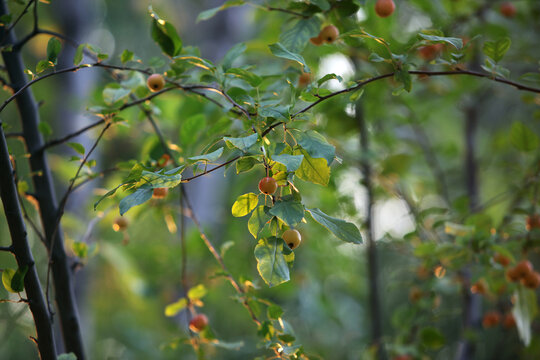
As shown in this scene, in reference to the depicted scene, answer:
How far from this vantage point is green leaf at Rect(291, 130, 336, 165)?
41 cm

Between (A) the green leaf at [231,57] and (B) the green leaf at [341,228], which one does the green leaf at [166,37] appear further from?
(B) the green leaf at [341,228]

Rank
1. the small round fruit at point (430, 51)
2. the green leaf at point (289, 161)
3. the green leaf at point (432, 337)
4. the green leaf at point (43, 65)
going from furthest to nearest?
the small round fruit at point (430, 51) → the green leaf at point (432, 337) → the green leaf at point (43, 65) → the green leaf at point (289, 161)

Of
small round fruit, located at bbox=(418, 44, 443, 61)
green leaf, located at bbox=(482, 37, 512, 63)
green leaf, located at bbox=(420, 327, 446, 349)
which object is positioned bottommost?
green leaf, located at bbox=(420, 327, 446, 349)

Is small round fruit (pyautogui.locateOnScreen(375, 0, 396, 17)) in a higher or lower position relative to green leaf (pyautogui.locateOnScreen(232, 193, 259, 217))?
higher

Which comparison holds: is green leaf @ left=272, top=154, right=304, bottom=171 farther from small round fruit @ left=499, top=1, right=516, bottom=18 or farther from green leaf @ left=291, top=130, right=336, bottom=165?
small round fruit @ left=499, top=1, right=516, bottom=18

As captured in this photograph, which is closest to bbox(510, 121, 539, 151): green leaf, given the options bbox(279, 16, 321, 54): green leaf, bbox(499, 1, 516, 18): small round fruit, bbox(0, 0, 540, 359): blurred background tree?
bbox(0, 0, 540, 359): blurred background tree

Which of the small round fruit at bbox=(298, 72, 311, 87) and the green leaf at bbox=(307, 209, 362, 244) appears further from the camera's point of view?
the small round fruit at bbox=(298, 72, 311, 87)

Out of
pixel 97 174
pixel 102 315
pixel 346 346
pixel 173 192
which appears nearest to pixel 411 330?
pixel 173 192

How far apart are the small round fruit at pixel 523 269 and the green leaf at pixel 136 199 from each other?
670 mm

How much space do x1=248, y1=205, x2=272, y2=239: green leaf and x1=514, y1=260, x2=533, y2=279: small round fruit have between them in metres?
0.56

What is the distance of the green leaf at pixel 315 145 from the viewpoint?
0.41 metres

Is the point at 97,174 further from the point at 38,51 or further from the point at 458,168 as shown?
the point at 38,51

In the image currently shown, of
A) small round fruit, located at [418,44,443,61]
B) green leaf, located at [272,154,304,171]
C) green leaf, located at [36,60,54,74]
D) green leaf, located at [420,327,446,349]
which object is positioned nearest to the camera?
green leaf, located at [272,154,304,171]

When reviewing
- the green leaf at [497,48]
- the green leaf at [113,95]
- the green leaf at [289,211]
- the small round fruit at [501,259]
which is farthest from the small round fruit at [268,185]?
the small round fruit at [501,259]
